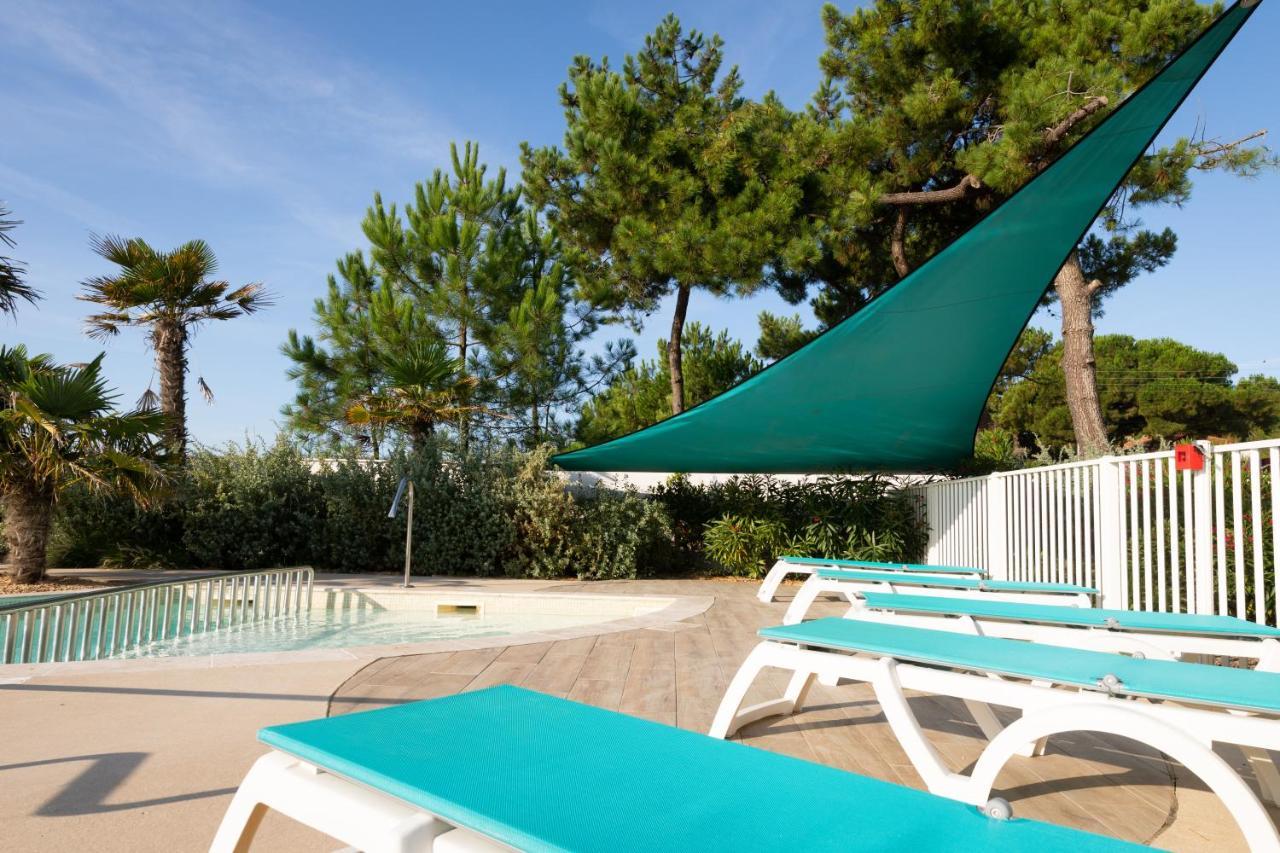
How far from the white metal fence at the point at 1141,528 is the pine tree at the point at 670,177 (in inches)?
208

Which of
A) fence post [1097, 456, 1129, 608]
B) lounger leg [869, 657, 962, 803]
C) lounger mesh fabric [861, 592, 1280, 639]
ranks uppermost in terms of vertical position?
fence post [1097, 456, 1129, 608]

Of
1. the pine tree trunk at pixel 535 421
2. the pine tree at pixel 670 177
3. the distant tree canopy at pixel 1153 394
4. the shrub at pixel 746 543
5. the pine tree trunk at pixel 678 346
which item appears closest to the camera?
the shrub at pixel 746 543

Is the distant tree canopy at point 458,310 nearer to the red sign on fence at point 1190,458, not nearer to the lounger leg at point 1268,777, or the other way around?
the red sign on fence at point 1190,458

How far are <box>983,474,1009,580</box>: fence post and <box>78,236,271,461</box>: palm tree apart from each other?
9292 millimetres

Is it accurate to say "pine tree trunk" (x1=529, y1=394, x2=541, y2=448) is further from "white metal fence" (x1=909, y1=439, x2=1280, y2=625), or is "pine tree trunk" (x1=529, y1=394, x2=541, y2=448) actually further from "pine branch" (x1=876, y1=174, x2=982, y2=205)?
"white metal fence" (x1=909, y1=439, x2=1280, y2=625)

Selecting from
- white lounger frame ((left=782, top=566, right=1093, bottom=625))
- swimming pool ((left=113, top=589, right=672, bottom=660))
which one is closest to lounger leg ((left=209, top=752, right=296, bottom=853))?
white lounger frame ((left=782, top=566, right=1093, bottom=625))

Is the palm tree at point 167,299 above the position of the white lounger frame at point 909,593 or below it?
above

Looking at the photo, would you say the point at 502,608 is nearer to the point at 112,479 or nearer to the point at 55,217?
the point at 112,479

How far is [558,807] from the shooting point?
1.05m

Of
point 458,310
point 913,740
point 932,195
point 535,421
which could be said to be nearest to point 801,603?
point 913,740

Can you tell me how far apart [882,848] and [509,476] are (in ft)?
26.5

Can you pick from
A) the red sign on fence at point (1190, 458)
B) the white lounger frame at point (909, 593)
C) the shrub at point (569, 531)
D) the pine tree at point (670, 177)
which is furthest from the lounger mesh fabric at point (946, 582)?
the pine tree at point (670, 177)

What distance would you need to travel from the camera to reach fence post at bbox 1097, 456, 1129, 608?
3.99 m

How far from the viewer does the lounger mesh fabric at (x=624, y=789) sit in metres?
0.97
